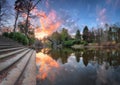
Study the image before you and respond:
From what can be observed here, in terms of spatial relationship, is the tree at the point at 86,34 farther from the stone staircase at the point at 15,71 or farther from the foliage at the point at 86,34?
the stone staircase at the point at 15,71

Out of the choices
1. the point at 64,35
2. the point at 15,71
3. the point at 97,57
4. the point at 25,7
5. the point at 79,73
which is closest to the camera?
the point at 15,71

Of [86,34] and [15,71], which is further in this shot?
[86,34]

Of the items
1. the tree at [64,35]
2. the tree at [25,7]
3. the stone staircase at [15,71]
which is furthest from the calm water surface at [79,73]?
the tree at [64,35]

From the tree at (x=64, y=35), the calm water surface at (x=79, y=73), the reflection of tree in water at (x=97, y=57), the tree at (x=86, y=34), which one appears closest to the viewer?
the calm water surface at (x=79, y=73)

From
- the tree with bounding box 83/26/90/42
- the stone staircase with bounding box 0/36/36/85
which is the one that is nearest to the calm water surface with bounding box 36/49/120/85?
the stone staircase with bounding box 0/36/36/85

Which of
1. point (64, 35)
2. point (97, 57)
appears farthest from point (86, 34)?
point (97, 57)

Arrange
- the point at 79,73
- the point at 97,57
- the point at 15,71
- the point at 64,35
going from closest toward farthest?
the point at 15,71 → the point at 79,73 → the point at 97,57 → the point at 64,35

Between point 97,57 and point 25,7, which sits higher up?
point 25,7

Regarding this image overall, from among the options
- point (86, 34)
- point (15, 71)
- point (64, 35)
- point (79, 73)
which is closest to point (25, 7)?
point (79, 73)

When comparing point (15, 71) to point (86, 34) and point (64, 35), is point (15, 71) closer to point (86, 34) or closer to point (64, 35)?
point (86, 34)

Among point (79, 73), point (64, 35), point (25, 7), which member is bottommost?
point (79, 73)

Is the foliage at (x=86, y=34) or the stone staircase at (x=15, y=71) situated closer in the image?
the stone staircase at (x=15, y=71)

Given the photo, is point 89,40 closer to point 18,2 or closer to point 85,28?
point 85,28

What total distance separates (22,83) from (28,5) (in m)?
19.3
